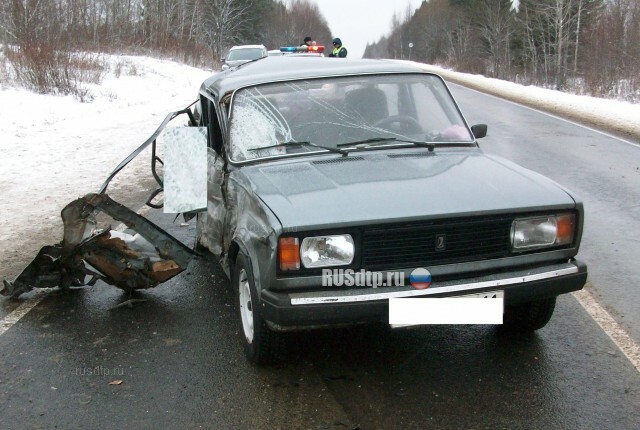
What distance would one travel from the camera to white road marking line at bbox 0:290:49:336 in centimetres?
434

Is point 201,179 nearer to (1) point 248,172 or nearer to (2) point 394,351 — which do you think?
(1) point 248,172

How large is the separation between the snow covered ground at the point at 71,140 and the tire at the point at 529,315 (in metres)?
3.93

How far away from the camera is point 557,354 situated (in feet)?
12.3

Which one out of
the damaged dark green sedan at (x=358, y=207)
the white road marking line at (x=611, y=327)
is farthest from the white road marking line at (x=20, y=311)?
the white road marking line at (x=611, y=327)

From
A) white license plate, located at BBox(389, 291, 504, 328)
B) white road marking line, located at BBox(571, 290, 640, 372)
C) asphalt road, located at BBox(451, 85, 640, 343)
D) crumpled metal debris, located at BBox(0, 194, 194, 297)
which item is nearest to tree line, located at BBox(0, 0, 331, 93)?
asphalt road, located at BBox(451, 85, 640, 343)

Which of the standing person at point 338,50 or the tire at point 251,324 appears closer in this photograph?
the tire at point 251,324

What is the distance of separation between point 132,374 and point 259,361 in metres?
0.71

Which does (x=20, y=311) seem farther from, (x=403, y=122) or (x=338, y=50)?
(x=338, y=50)

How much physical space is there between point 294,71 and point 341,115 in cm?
61

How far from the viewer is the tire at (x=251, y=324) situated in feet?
11.3

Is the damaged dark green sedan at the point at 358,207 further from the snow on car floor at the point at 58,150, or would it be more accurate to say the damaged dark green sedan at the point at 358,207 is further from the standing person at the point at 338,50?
the standing person at the point at 338,50

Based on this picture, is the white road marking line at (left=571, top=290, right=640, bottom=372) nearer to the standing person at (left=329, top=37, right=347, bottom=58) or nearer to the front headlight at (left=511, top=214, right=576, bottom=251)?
the front headlight at (left=511, top=214, right=576, bottom=251)

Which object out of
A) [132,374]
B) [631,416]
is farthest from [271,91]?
[631,416]

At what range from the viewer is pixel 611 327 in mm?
4086
